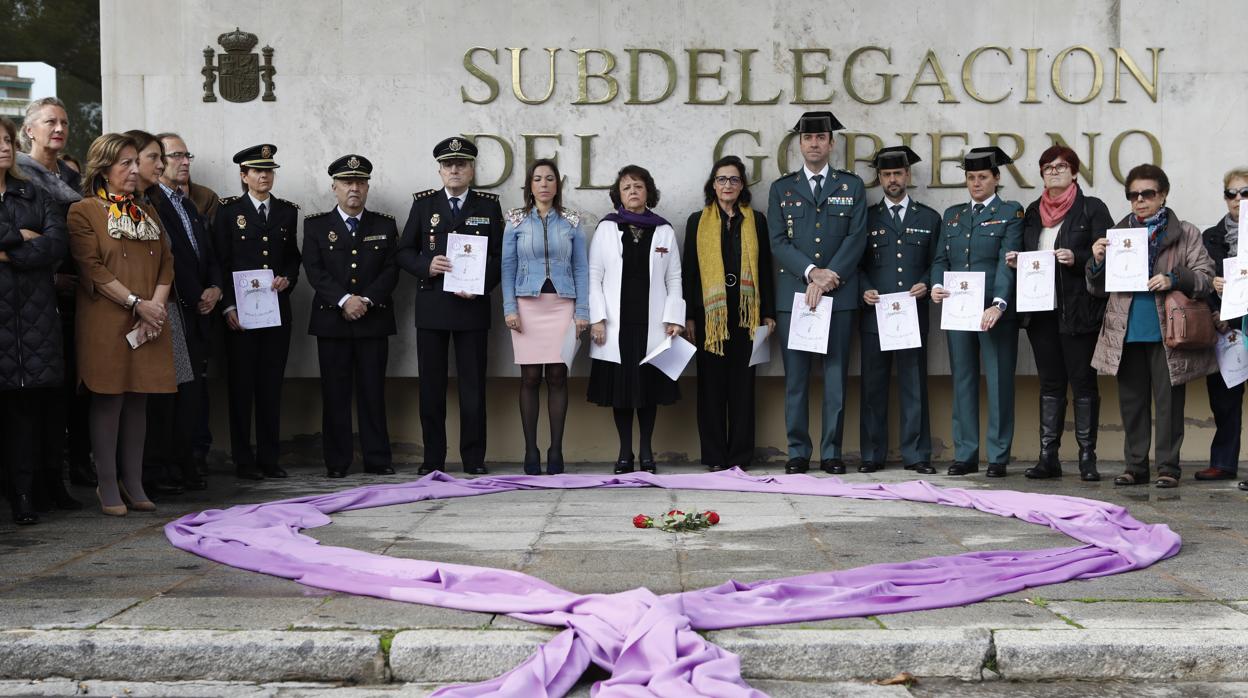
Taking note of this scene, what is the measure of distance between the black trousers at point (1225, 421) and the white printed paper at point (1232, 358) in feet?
1.09

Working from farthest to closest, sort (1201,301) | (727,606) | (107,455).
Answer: (1201,301)
(107,455)
(727,606)

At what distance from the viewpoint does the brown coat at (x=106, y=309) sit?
6406mm

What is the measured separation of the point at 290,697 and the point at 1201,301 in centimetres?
569

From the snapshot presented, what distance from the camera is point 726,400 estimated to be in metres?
8.62

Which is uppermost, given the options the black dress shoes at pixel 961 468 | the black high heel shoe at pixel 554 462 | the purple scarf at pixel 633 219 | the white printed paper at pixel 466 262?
the purple scarf at pixel 633 219

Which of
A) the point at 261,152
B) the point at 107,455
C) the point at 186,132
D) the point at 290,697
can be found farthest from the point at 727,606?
the point at 186,132

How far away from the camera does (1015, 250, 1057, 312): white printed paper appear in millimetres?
7816

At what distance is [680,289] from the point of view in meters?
8.45

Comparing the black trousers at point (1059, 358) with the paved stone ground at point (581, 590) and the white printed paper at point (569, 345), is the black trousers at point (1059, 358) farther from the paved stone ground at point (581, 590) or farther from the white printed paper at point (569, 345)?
the white printed paper at point (569, 345)

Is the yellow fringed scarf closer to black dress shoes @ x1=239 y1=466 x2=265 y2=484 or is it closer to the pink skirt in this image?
the pink skirt

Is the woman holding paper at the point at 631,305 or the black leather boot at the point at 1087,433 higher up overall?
the woman holding paper at the point at 631,305

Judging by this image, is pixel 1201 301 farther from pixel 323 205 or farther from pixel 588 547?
pixel 323 205

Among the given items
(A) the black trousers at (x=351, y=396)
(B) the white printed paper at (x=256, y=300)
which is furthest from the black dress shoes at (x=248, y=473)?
(B) the white printed paper at (x=256, y=300)

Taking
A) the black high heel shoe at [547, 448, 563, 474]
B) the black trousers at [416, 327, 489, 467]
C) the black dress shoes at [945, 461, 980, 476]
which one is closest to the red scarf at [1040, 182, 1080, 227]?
the black dress shoes at [945, 461, 980, 476]
